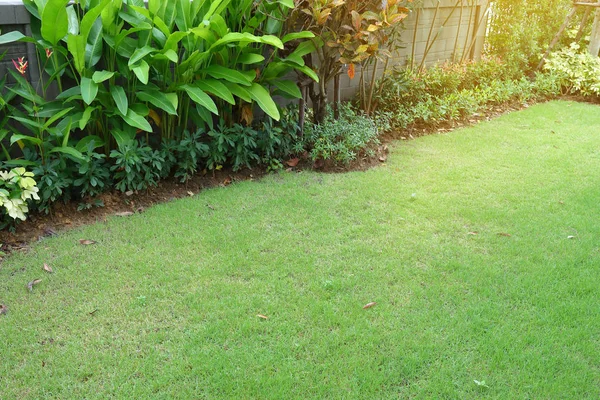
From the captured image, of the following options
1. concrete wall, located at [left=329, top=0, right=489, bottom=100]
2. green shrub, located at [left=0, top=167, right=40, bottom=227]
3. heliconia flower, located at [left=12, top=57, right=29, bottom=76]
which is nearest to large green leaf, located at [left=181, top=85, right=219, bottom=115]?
heliconia flower, located at [left=12, top=57, right=29, bottom=76]

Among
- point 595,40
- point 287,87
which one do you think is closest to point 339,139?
point 287,87

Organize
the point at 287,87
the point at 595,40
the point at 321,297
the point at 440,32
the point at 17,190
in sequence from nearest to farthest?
the point at 321,297, the point at 17,190, the point at 287,87, the point at 440,32, the point at 595,40

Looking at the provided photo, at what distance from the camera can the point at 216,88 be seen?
3.89m

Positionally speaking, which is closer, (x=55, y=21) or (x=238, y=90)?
(x=55, y=21)

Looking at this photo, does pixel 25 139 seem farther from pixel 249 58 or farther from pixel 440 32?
pixel 440 32

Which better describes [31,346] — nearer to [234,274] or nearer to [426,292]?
[234,274]

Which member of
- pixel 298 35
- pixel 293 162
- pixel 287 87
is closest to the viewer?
pixel 298 35

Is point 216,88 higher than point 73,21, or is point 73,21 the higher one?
point 73,21

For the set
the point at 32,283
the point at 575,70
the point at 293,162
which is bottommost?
the point at 32,283

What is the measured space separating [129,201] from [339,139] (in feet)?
6.10

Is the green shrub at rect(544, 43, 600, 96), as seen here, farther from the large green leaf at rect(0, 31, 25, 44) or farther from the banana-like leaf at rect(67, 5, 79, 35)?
the large green leaf at rect(0, 31, 25, 44)

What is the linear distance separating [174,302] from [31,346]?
2.17 ft

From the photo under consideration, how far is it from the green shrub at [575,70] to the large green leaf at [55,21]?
6106 mm

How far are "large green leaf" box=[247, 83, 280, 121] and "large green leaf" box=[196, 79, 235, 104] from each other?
0.78ft
